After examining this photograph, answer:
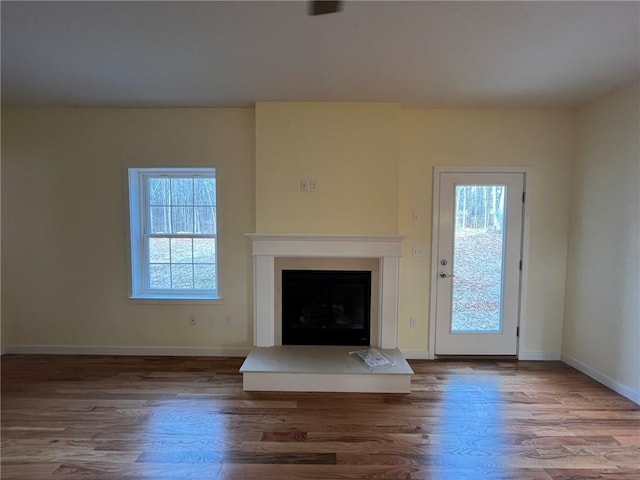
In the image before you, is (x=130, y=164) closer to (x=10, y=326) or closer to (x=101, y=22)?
(x=101, y=22)

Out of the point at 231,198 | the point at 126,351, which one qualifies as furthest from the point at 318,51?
the point at 126,351

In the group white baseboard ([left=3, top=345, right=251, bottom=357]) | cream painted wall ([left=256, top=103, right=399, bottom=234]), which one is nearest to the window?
white baseboard ([left=3, top=345, right=251, bottom=357])

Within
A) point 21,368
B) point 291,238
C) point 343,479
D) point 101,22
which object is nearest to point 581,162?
point 291,238

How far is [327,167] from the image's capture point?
126 inches

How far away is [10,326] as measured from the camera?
356 centimetres

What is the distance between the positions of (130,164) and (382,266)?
108 inches

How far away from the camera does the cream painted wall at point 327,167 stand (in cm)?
317

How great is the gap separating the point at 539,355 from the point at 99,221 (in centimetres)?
478

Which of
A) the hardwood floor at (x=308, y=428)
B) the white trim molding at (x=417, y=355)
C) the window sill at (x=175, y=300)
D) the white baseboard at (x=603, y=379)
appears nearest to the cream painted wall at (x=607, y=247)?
the white baseboard at (x=603, y=379)

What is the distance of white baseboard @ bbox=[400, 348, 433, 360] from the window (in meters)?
2.10

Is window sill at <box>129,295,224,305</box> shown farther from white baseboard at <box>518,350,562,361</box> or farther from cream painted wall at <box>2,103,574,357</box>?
white baseboard at <box>518,350,562,361</box>

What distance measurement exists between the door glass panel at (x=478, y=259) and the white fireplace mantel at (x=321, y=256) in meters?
0.73

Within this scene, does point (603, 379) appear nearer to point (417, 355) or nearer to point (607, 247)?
point (607, 247)

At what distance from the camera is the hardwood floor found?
6.40ft
